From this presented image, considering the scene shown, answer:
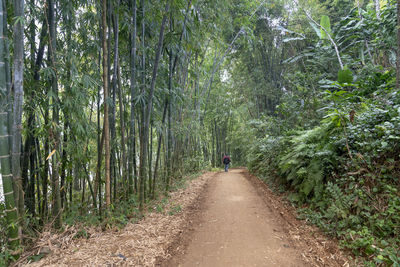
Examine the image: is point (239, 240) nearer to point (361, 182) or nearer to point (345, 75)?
point (361, 182)

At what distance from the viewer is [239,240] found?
236 cm

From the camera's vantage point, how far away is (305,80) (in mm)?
5430

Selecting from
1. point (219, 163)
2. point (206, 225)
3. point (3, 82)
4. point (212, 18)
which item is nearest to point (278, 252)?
point (206, 225)

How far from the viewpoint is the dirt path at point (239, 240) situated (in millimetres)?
1987

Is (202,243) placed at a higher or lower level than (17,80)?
lower

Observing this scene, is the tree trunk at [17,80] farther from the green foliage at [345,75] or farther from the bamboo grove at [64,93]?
the green foliage at [345,75]

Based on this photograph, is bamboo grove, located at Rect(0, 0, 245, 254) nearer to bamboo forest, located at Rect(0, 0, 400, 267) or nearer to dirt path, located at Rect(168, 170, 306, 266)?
bamboo forest, located at Rect(0, 0, 400, 267)

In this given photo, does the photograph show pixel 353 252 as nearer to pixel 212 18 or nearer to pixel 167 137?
pixel 167 137

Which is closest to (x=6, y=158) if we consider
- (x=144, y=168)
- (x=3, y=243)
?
(x=3, y=243)

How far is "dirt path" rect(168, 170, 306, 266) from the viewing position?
1.99 metres

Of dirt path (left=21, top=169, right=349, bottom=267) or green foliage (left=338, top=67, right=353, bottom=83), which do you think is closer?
dirt path (left=21, top=169, right=349, bottom=267)

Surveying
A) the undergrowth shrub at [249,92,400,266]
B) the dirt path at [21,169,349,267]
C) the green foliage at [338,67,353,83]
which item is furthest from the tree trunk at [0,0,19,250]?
the green foliage at [338,67,353,83]

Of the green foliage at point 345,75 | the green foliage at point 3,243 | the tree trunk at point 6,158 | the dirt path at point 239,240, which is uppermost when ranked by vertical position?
the green foliage at point 345,75

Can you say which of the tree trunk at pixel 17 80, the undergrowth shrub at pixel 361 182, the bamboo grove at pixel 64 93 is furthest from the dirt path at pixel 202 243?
the tree trunk at pixel 17 80
